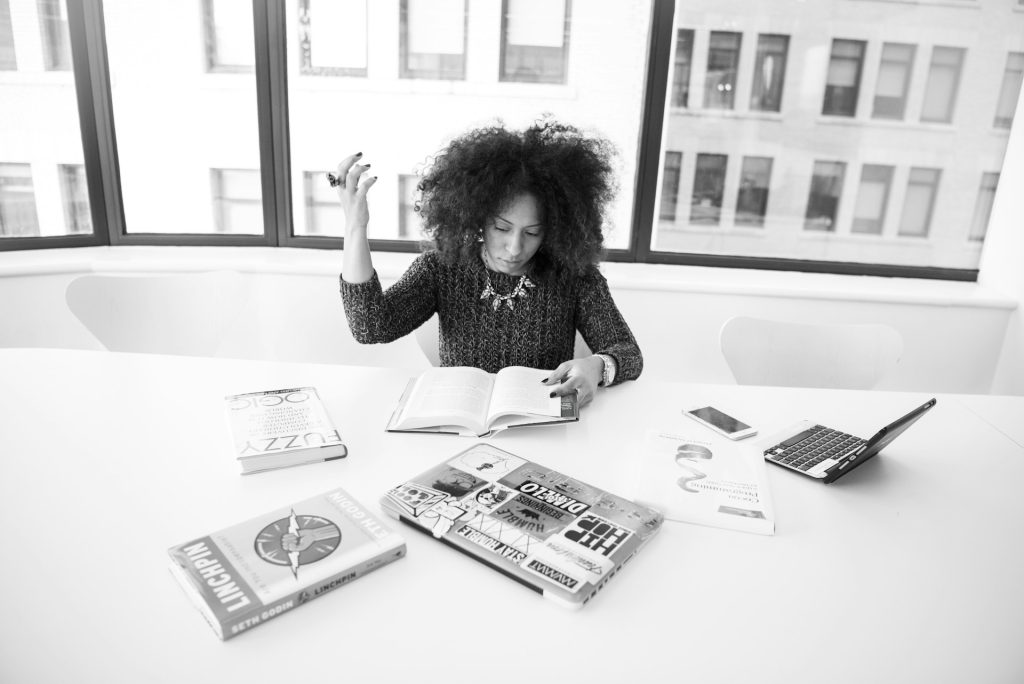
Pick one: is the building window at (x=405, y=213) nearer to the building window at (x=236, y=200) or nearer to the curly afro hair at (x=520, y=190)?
the building window at (x=236, y=200)

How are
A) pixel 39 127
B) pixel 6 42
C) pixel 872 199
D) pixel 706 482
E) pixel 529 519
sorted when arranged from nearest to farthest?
pixel 529 519
pixel 706 482
pixel 6 42
pixel 39 127
pixel 872 199

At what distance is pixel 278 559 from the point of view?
82 cm

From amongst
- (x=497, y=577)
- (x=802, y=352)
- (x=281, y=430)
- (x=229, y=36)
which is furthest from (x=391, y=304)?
(x=229, y=36)

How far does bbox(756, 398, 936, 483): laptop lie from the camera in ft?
3.60

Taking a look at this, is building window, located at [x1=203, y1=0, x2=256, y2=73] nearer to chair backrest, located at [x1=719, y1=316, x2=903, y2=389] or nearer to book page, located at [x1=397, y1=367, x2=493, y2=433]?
book page, located at [x1=397, y1=367, x2=493, y2=433]

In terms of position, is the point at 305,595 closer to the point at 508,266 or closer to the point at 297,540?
the point at 297,540

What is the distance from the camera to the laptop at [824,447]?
3.60 feet

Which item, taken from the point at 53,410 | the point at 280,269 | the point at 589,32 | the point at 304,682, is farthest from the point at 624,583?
the point at 589,32

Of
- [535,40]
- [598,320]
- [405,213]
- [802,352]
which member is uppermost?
[535,40]

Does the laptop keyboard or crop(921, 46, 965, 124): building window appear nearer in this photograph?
the laptop keyboard

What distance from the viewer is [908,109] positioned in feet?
9.18

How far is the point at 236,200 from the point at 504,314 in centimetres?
179

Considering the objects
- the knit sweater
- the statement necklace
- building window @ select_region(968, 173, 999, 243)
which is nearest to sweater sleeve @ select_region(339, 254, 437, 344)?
the knit sweater

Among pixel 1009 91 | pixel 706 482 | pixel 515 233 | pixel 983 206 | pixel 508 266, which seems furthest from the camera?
pixel 983 206
